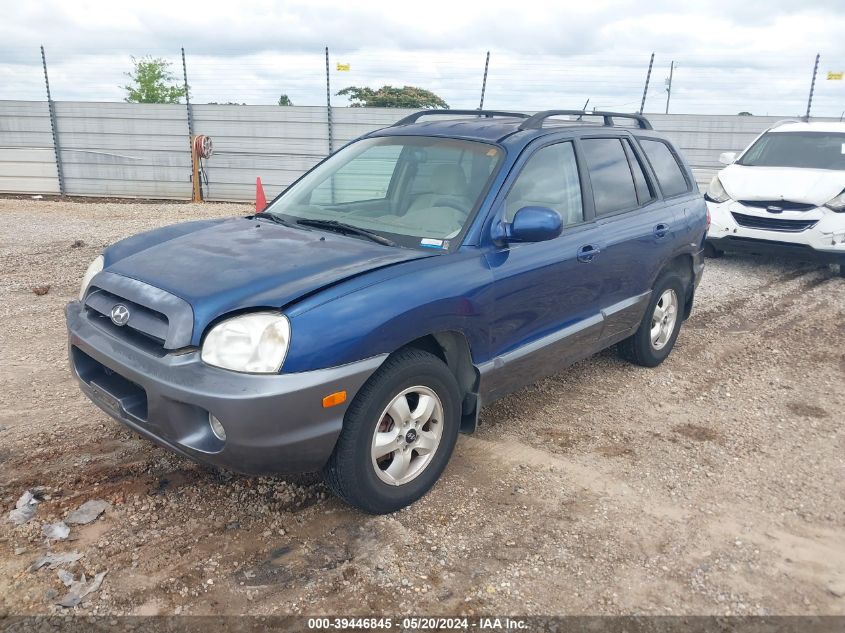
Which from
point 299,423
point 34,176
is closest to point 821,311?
point 299,423

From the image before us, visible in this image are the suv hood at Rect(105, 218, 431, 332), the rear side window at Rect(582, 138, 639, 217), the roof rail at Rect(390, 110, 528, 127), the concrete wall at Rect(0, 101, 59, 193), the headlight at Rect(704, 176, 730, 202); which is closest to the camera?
the suv hood at Rect(105, 218, 431, 332)

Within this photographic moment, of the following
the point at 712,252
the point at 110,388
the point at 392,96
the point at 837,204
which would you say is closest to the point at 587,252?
the point at 110,388

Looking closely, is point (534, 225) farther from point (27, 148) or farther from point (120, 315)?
point (27, 148)

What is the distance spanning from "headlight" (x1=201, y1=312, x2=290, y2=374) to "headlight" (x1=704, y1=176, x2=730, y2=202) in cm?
759

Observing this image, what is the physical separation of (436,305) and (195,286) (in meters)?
1.07

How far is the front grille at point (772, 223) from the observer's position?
8.18 meters

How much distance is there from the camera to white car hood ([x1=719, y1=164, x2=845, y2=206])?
8.17 metres

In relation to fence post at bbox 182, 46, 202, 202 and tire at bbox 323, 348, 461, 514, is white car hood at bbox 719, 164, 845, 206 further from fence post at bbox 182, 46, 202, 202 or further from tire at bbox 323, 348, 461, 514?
fence post at bbox 182, 46, 202, 202

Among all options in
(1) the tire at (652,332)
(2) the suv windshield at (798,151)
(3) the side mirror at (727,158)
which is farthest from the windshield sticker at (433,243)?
(3) the side mirror at (727,158)

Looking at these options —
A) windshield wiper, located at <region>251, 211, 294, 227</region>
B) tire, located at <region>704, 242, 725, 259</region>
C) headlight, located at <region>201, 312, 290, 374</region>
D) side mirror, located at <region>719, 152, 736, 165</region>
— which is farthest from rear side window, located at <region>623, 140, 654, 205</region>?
side mirror, located at <region>719, 152, 736, 165</region>

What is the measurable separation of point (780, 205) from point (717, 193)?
2.78 feet

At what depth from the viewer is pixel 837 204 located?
26.6 ft

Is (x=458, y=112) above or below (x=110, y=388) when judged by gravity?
above

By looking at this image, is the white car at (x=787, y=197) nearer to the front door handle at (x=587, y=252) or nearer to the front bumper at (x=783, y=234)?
the front bumper at (x=783, y=234)
